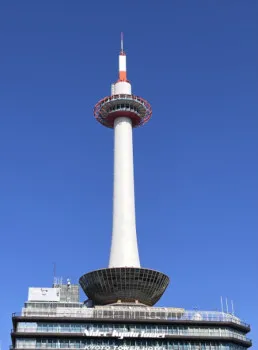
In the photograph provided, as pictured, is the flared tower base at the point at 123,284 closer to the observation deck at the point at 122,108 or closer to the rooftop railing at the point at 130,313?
the rooftop railing at the point at 130,313

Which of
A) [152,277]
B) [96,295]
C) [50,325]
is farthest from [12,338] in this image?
[152,277]

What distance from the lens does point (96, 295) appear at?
12756cm

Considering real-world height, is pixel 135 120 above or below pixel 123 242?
above

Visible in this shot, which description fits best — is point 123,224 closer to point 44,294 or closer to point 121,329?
point 44,294

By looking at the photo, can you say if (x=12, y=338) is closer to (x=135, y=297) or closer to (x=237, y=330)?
(x=135, y=297)

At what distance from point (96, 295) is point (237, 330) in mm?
28432

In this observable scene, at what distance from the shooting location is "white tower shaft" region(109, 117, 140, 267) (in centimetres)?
13300

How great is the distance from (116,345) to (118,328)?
312 centimetres

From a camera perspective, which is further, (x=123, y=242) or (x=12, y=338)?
(x=123, y=242)

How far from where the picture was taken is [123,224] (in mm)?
137625

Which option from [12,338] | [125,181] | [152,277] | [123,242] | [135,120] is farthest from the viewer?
[135,120]

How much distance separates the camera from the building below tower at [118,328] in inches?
4488

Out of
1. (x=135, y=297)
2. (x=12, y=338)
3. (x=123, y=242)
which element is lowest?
(x=12, y=338)

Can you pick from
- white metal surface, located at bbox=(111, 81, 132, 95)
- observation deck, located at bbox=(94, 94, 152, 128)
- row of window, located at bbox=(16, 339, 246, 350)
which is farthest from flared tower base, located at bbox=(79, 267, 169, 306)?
white metal surface, located at bbox=(111, 81, 132, 95)
